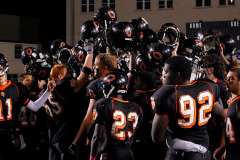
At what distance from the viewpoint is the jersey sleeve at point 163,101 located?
3.51 meters

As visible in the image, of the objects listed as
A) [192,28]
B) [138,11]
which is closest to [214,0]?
Result: [138,11]

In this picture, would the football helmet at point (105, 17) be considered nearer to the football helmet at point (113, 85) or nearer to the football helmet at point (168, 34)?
the football helmet at point (168, 34)

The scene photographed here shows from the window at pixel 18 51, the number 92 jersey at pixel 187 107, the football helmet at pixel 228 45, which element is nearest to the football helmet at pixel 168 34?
the football helmet at pixel 228 45

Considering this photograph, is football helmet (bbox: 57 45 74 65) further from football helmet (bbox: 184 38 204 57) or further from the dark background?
the dark background

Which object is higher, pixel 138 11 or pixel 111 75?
pixel 138 11

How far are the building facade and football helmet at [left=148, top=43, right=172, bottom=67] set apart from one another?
858 inches

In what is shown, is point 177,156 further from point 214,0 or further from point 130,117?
point 214,0

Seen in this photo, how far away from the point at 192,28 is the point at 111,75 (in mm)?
10673

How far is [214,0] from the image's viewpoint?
28.1 m

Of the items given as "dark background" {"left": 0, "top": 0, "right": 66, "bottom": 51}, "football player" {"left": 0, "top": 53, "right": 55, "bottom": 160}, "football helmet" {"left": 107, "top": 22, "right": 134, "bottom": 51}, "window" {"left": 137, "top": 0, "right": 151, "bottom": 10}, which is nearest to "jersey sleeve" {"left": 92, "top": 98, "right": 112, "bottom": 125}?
"football player" {"left": 0, "top": 53, "right": 55, "bottom": 160}

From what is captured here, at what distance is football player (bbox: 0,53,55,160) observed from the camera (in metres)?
5.23

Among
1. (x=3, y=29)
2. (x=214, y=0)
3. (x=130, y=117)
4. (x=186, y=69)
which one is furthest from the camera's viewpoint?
(x=3, y=29)

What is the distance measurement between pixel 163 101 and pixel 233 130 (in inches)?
48.7

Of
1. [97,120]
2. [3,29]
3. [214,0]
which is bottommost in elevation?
[97,120]
